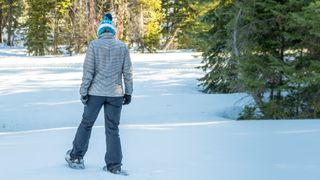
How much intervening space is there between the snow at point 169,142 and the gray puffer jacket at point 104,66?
0.91 m

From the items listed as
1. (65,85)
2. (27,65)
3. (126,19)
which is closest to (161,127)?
(65,85)

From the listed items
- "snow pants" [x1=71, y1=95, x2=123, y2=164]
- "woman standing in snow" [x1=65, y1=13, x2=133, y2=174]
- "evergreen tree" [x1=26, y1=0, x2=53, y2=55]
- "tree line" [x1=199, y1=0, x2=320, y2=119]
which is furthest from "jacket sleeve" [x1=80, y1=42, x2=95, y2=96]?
"evergreen tree" [x1=26, y1=0, x2=53, y2=55]

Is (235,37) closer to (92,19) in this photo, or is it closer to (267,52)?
(267,52)

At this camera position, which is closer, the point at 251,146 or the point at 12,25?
the point at 251,146

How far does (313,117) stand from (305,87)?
678 mm

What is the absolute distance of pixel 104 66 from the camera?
5.11 meters

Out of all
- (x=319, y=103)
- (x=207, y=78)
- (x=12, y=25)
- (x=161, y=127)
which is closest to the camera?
(x=161, y=127)

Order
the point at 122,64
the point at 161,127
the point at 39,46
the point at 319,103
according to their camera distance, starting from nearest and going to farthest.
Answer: the point at 122,64 → the point at 161,127 → the point at 319,103 → the point at 39,46

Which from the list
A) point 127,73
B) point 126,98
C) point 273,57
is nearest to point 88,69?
point 127,73

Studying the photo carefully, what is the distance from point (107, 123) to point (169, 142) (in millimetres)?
2027

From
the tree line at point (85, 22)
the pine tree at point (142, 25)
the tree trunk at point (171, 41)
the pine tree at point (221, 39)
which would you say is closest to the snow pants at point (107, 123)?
the pine tree at point (221, 39)

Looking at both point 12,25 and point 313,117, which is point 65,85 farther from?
point 12,25

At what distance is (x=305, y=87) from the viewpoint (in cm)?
1002

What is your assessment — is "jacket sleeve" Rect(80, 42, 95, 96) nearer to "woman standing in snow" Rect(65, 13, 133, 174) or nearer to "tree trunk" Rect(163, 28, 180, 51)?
"woman standing in snow" Rect(65, 13, 133, 174)
